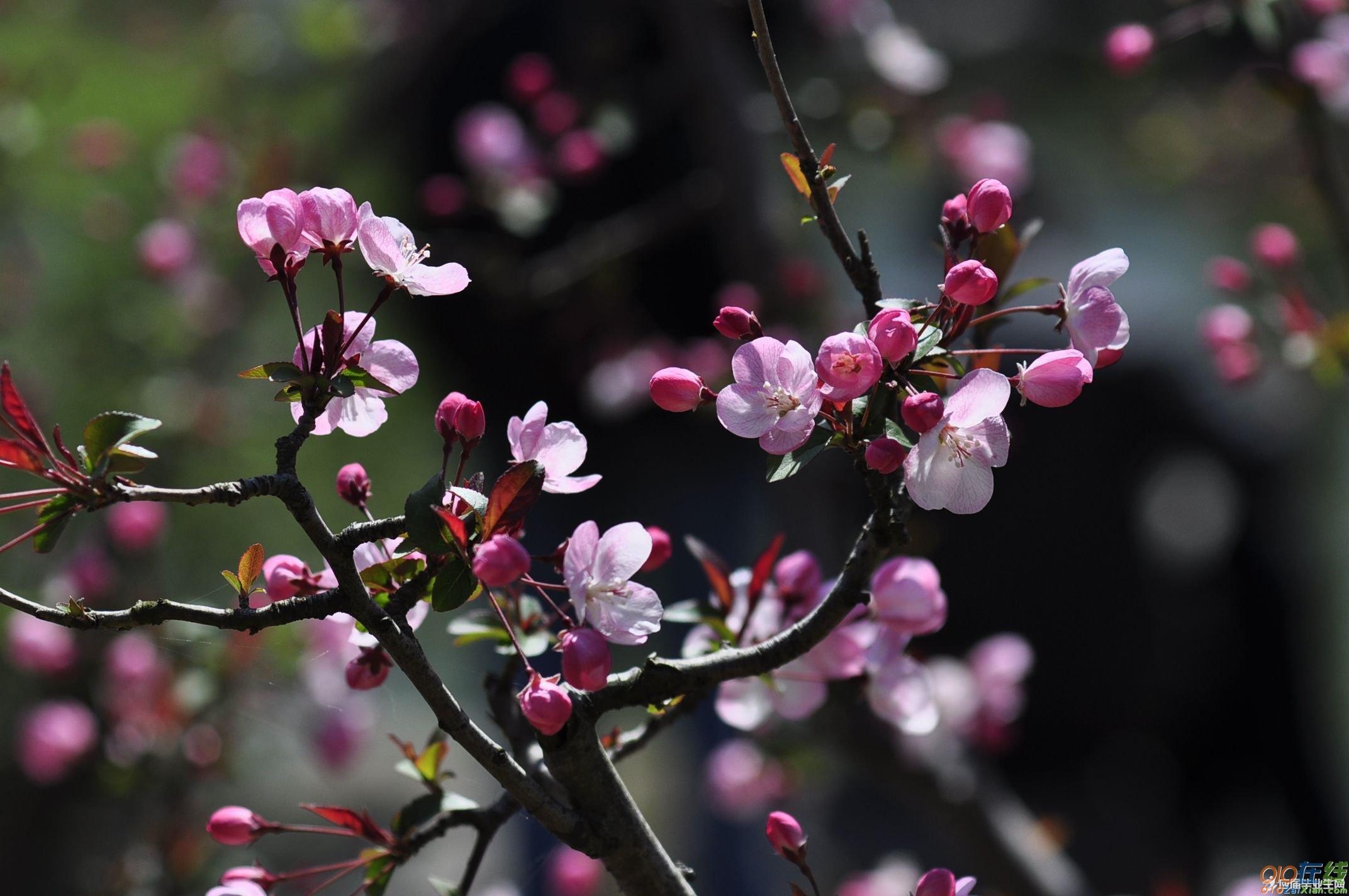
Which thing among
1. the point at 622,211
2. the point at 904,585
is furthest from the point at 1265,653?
the point at 904,585

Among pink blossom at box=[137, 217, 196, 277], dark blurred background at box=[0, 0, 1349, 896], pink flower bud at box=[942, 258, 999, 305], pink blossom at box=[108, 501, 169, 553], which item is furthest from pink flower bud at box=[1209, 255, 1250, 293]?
pink blossom at box=[137, 217, 196, 277]

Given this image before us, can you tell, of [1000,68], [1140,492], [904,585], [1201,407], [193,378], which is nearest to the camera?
[904,585]

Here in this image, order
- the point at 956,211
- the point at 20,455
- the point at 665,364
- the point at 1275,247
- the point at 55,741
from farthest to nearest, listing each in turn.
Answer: the point at 665,364 < the point at 55,741 < the point at 1275,247 < the point at 956,211 < the point at 20,455

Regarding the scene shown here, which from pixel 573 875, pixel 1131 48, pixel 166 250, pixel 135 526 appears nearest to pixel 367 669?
pixel 573 875

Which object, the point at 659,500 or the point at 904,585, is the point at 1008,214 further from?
the point at 659,500

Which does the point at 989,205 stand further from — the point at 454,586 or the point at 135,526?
the point at 135,526

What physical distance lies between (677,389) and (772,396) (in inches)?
2.0

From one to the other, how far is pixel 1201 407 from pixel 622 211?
138 centimetres

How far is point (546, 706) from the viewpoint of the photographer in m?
0.47

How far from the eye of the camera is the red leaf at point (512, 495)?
0.49 metres

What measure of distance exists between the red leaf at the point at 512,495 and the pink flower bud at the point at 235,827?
245mm

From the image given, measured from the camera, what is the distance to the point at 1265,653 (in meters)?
2.20

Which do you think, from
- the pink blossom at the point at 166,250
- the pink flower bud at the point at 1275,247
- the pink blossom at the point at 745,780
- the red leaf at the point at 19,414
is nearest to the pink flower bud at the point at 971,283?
the red leaf at the point at 19,414

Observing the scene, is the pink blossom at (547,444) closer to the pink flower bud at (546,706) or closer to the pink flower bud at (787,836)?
the pink flower bud at (546,706)
